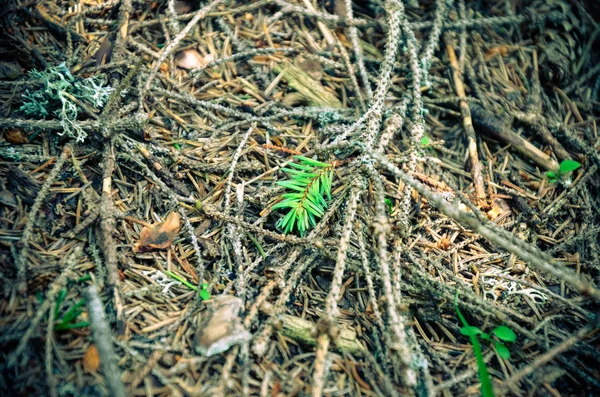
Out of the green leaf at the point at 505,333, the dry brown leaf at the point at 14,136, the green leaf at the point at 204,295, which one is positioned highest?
the dry brown leaf at the point at 14,136

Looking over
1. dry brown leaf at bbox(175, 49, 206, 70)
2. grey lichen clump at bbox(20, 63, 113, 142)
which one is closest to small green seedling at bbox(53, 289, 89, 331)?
grey lichen clump at bbox(20, 63, 113, 142)

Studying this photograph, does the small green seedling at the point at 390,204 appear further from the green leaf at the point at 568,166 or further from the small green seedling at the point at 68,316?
the small green seedling at the point at 68,316

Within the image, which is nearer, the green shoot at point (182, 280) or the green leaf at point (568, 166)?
the green shoot at point (182, 280)

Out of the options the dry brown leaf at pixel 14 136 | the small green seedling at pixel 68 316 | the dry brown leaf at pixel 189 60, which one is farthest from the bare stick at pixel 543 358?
the dry brown leaf at pixel 14 136

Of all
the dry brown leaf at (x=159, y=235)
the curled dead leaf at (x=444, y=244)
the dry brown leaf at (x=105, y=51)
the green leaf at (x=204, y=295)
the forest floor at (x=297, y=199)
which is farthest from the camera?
the dry brown leaf at (x=105, y=51)

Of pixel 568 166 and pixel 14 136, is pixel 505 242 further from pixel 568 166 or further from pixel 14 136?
pixel 14 136

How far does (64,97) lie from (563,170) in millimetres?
2793

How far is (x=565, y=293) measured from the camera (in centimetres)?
206

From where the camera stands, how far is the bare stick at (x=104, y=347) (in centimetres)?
132

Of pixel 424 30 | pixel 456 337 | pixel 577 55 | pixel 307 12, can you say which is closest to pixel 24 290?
pixel 456 337

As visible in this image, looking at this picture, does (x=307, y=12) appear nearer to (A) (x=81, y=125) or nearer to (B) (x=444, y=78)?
(B) (x=444, y=78)

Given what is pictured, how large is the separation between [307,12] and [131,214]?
161 cm

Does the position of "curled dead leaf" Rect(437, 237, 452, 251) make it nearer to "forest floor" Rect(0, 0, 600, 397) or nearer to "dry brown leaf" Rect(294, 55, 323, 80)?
"forest floor" Rect(0, 0, 600, 397)

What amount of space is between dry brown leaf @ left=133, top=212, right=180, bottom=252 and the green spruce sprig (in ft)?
1.63
